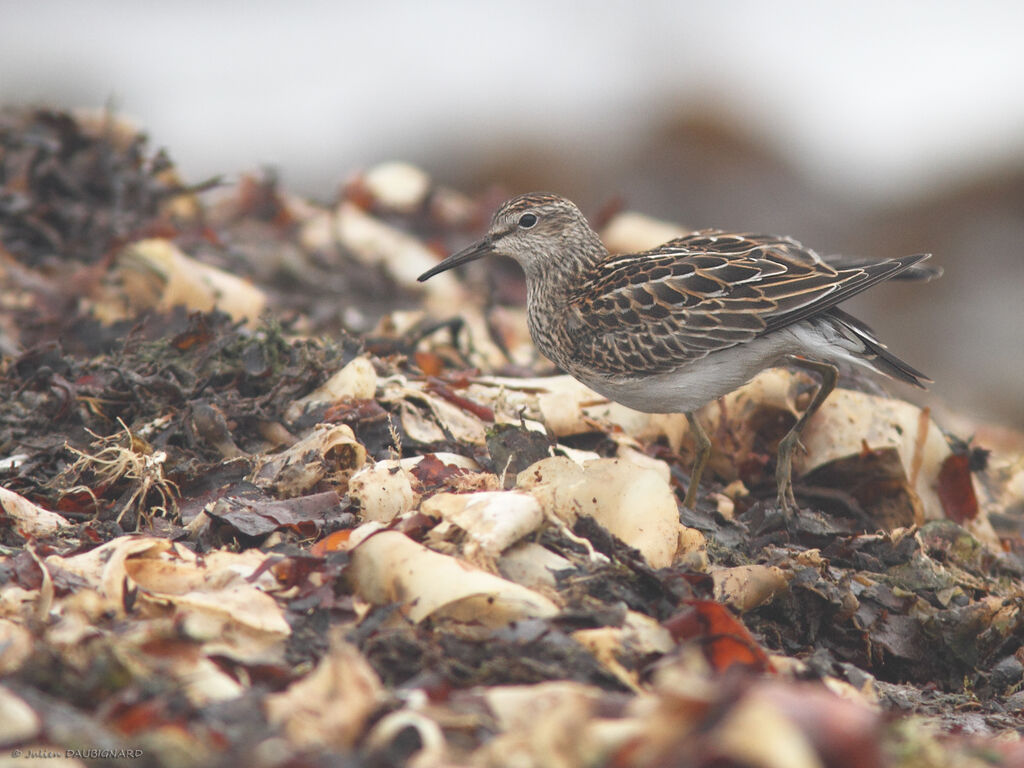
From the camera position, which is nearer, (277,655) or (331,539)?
(277,655)

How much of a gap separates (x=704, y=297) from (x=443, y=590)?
2.57 metres

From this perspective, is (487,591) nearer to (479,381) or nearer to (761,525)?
(761,525)

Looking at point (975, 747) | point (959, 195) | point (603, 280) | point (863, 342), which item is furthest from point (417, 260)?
point (959, 195)

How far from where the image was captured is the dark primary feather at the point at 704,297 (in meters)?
4.64

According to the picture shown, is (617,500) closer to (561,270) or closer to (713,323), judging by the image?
(713,323)

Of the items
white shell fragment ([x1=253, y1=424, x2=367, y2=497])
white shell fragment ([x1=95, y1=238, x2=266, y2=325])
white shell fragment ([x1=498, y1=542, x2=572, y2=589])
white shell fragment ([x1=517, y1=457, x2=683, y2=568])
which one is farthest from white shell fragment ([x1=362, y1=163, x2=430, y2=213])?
white shell fragment ([x1=498, y1=542, x2=572, y2=589])

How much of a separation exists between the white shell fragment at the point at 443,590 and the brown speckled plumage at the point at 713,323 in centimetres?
169

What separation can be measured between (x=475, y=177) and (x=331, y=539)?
10818 millimetres

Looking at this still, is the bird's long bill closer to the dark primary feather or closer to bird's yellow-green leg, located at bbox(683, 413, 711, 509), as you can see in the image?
the dark primary feather

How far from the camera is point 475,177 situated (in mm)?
13398

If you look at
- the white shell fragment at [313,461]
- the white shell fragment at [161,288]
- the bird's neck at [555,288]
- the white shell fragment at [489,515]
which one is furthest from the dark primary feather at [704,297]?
the white shell fragment at [161,288]

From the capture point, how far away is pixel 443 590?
2627mm

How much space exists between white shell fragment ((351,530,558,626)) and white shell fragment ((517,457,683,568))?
1.61ft

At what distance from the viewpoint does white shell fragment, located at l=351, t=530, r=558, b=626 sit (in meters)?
2.63
